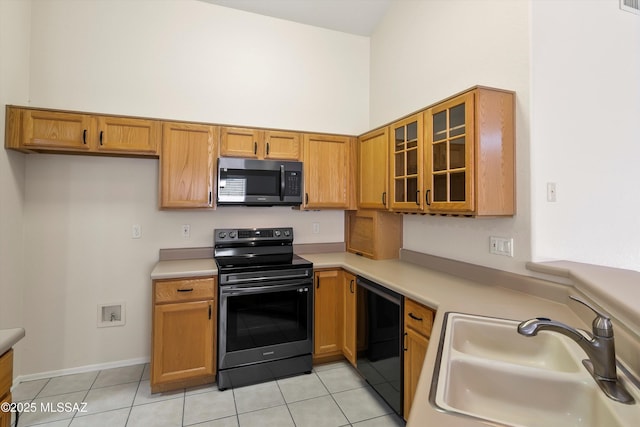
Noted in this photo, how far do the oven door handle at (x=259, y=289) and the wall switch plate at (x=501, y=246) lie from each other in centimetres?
140

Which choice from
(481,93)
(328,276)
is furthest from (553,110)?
(328,276)

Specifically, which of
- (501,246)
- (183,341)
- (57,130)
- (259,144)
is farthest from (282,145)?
(501,246)

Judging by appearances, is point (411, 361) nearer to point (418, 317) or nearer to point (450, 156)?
point (418, 317)

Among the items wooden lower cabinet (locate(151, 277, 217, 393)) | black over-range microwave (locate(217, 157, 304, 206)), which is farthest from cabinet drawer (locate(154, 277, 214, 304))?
black over-range microwave (locate(217, 157, 304, 206))

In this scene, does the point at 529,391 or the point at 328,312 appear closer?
the point at 529,391

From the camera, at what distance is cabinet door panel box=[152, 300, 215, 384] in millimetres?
2281

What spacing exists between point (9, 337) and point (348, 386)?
6.85 ft

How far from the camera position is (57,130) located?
231 centimetres

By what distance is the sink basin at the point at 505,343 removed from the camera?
4.00 ft

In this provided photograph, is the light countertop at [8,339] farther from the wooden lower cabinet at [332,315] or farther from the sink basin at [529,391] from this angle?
the wooden lower cabinet at [332,315]

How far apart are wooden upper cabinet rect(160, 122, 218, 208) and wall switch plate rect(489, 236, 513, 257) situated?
216cm

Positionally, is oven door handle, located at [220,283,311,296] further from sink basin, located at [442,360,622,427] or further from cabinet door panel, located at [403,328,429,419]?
sink basin, located at [442,360,622,427]

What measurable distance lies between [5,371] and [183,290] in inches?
47.4

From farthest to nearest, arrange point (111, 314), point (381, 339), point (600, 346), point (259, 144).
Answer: point (259, 144) < point (111, 314) < point (381, 339) < point (600, 346)
